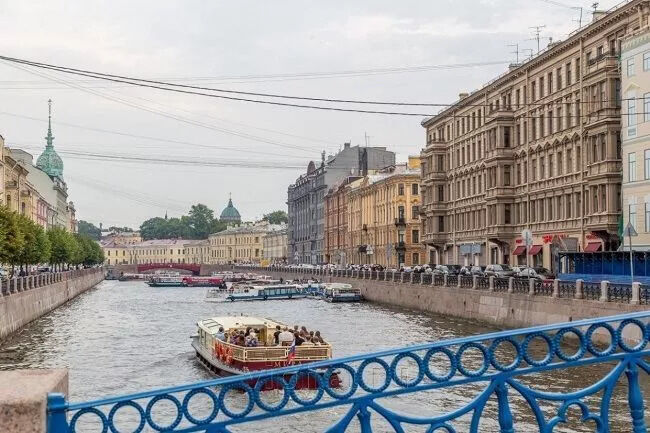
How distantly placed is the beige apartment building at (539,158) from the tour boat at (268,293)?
43.0ft

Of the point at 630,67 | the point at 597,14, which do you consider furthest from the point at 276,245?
the point at 630,67

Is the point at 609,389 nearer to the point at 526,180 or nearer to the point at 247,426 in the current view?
the point at 247,426

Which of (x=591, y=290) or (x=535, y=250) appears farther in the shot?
(x=535, y=250)

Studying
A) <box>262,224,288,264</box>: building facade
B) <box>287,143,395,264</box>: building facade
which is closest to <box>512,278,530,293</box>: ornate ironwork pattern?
<box>287,143,395,264</box>: building facade

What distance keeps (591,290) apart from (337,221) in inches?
3791

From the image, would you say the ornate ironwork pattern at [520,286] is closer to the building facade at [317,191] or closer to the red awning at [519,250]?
the red awning at [519,250]

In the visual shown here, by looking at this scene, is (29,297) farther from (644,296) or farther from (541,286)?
(644,296)

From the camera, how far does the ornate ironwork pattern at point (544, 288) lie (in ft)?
122

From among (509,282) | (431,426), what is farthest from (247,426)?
(509,282)

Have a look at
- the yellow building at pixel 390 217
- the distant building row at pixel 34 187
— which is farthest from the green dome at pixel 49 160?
the yellow building at pixel 390 217

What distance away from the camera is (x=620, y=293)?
30.5 meters

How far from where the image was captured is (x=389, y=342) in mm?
37562

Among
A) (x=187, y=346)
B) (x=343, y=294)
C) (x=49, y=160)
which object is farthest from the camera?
(x=49, y=160)

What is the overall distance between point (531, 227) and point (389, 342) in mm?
23451
